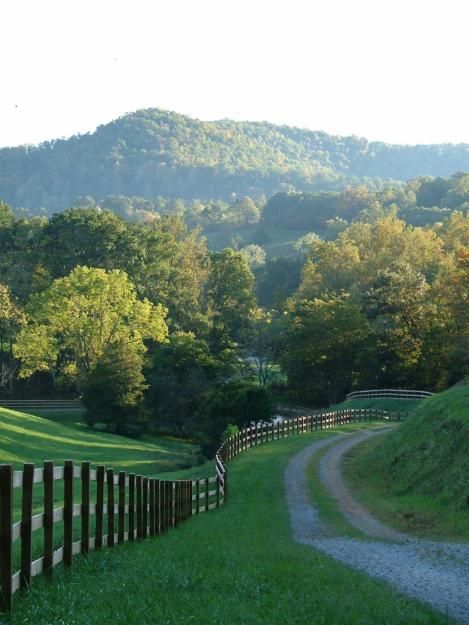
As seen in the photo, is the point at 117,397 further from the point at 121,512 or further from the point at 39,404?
the point at 121,512

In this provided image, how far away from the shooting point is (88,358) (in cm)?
8450

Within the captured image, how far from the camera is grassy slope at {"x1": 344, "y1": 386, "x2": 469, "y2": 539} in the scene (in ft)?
80.5

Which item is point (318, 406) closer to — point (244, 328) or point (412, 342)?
point (412, 342)

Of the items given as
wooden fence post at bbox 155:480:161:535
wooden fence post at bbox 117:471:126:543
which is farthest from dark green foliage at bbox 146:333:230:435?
wooden fence post at bbox 117:471:126:543

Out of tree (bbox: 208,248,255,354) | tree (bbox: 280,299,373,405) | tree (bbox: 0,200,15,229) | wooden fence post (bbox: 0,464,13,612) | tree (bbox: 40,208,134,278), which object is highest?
tree (bbox: 0,200,15,229)

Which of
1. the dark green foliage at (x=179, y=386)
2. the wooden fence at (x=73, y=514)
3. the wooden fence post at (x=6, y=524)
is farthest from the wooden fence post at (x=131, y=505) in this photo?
the dark green foliage at (x=179, y=386)

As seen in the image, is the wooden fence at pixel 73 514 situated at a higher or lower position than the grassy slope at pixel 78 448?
higher

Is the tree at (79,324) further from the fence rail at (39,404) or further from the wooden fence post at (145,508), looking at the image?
the wooden fence post at (145,508)

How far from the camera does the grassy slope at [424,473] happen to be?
966 inches

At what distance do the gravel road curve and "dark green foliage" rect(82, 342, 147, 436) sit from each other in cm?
4164

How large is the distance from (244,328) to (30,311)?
25141 millimetres

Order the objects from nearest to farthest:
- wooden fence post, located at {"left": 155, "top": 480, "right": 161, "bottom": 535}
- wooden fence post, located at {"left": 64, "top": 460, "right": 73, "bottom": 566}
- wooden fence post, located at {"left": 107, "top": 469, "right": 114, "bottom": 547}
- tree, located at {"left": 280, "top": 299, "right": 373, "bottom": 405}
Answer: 1. wooden fence post, located at {"left": 64, "top": 460, "right": 73, "bottom": 566}
2. wooden fence post, located at {"left": 107, "top": 469, "right": 114, "bottom": 547}
3. wooden fence post, located at {"left": 155, "top": 480, "right": 161, "bottom": 535}
4. tree, located at {"left": 280, "top": 299, "right": 373, "bottom": 405}

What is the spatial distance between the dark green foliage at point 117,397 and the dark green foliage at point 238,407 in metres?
12.8

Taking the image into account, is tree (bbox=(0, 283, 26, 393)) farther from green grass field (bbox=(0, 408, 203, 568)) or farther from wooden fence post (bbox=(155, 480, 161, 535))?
wooden fence post (bbox=(155, 480, 161, 535))
